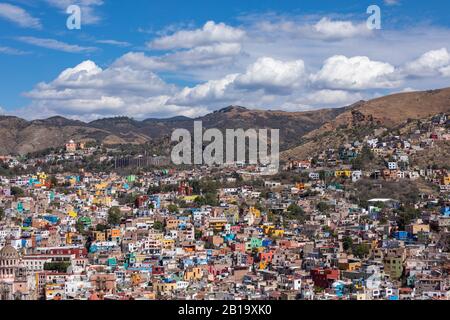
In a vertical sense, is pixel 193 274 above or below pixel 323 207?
below

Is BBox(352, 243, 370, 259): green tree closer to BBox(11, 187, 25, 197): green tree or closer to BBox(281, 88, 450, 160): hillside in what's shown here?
BBox(11, 187, 25, 197): green tree

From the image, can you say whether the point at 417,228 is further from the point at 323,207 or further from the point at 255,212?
the point at 255,212

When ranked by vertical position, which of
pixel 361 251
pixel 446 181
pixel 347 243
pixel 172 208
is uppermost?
pixel 446 181

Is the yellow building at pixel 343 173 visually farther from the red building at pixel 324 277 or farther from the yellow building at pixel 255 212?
the red building at pixel 324 277

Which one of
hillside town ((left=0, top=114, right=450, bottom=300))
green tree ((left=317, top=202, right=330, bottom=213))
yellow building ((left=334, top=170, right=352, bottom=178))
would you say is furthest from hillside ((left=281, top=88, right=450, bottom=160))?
green tree ((left=317, top=202, right=330, bottom=213))

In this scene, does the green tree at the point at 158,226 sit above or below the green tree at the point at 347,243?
above

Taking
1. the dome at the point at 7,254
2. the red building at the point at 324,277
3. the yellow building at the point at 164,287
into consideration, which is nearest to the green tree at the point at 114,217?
the dome at the point at 7,254

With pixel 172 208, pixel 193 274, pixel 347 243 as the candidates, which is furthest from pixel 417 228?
pixel 172 208
